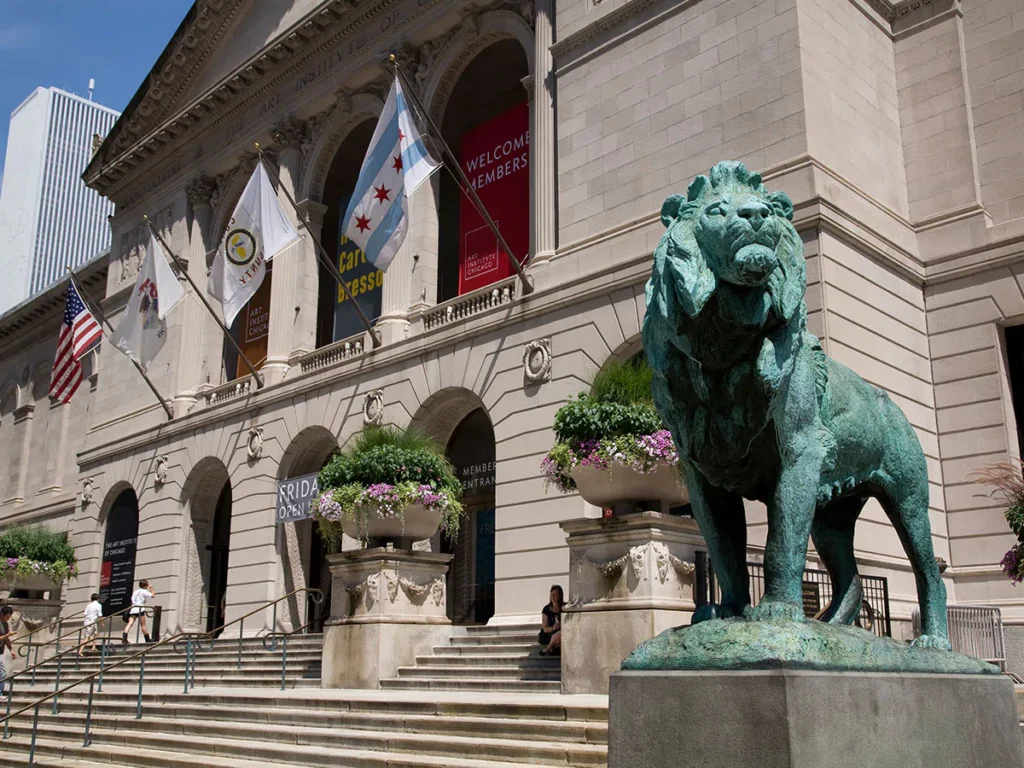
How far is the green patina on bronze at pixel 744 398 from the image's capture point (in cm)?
401

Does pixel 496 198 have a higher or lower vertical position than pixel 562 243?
higher

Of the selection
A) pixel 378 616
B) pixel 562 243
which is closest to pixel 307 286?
pixel 562 243

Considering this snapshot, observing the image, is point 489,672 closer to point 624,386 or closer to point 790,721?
point 624,386

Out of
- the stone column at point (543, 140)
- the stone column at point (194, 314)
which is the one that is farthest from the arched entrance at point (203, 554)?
the stone column at point (543, 140)

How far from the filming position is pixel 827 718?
374cm

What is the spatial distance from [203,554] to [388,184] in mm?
16312

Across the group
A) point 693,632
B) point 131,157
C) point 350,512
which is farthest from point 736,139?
point 131,157

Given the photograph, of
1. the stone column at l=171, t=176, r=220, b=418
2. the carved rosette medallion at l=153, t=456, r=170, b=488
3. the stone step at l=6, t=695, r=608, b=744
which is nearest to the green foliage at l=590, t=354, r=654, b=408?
the stone step at l=6, t=695, r=608, b=744

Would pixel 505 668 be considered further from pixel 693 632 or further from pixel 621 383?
pixel 693 632

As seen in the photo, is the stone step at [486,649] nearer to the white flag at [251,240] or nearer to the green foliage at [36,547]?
the white flag at [251,240]

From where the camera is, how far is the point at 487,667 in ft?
50.0

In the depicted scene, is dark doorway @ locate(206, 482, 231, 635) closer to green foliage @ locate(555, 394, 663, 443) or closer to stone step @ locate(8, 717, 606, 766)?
stone step @ locate(8, 717, 606, 766)

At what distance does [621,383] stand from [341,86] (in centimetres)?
2064

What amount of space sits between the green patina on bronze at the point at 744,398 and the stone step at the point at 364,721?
18.5 feet
